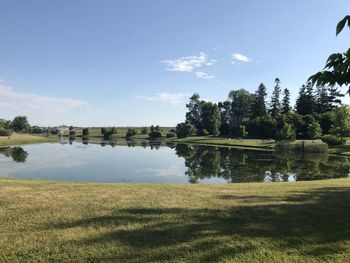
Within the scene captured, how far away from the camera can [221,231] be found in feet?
24.7

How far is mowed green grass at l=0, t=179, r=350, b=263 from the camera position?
21.2 feet

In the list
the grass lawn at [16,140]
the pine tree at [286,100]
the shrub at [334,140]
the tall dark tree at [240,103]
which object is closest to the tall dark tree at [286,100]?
the pine tree at [286,100]

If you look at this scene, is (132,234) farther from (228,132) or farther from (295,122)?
(228,132)

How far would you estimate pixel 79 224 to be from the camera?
26.2 ft

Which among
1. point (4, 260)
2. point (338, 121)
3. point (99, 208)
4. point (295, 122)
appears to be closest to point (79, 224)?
point (99, 208)

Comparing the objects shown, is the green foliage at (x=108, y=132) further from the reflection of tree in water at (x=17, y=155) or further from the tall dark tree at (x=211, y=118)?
the reflection of tree in water at (x=17, y=155)

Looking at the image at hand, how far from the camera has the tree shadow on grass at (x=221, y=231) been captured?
6.56 m

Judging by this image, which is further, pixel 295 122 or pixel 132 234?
pixel 295 122

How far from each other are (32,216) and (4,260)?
7.62 feet

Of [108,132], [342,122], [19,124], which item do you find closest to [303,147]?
[342,122]

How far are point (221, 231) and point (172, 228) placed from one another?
1.13 meters

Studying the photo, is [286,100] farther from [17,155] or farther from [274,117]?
[17,155]

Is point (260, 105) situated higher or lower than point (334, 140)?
higher

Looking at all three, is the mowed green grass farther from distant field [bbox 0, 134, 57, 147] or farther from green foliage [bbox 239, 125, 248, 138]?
green foliage [bbox 239, 125, 248, 138]
